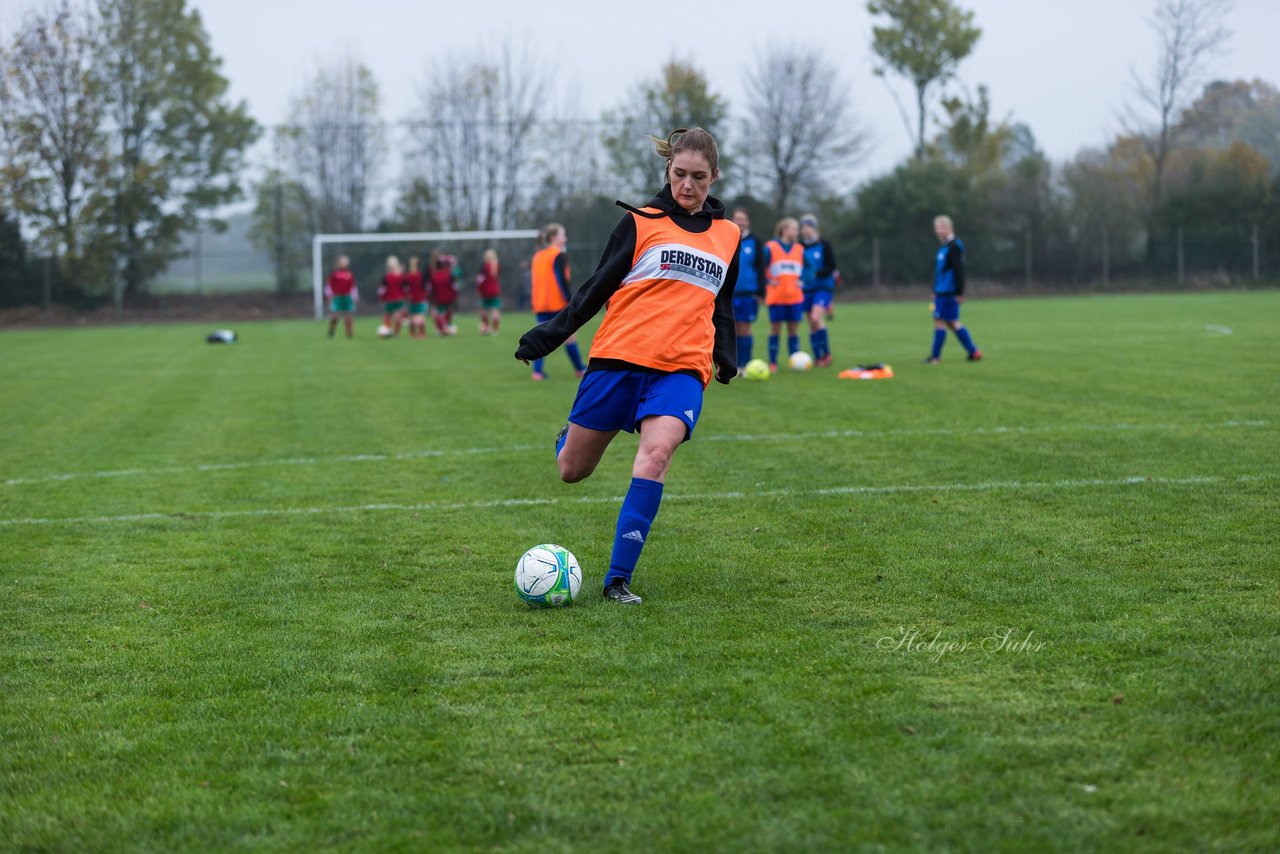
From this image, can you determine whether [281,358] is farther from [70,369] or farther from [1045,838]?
[1045,838]

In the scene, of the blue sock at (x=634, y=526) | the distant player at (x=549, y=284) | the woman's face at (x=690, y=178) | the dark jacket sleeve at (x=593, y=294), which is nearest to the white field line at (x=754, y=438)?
the dark jacket sleeve at (x=593, y=294)

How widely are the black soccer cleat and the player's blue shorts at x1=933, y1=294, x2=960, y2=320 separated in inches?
452

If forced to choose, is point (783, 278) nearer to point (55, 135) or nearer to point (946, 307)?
point (946, 307)

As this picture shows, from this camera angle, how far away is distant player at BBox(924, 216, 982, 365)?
624 inches

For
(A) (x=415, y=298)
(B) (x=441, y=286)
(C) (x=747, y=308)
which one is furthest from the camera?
(B) (x=441, y=286)

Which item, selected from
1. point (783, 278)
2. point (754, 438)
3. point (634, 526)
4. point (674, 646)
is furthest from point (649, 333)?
point (783, 278)

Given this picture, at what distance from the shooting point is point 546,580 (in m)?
5.05

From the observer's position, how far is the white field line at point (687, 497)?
7.29 m

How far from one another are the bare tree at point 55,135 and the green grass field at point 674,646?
35.8 m

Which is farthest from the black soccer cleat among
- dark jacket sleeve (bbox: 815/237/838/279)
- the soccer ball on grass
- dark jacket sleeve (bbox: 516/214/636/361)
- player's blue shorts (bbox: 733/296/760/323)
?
dark jacket sleeve (bbox: 815/237/838/279)

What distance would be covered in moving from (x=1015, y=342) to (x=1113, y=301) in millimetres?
18979

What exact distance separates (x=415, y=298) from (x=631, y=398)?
75.6 ft

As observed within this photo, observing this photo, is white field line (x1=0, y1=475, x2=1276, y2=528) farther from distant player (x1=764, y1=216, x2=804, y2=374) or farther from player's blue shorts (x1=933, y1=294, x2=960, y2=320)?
player's blue shorts (x1=933, y1=294, x2=960, y2=320)

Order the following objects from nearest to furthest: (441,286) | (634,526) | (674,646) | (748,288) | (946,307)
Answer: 1. (674,646)
2. (634,526)
3. (748,288)
4. (946,307)
5. (441,286)
